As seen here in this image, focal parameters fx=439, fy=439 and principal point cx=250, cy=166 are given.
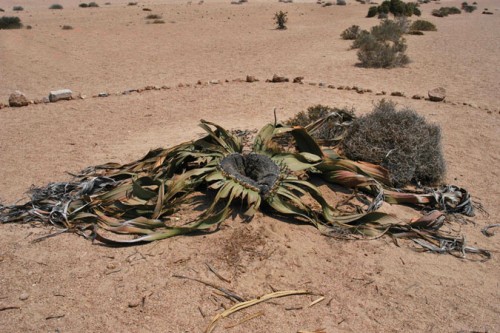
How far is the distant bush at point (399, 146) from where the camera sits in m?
3.82

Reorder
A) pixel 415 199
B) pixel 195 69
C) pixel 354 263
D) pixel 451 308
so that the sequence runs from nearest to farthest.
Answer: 1. pixel 451 308
2. pixel 354 263
3. pixel 415 199
4. pixel 195 69

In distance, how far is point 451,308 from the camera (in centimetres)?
245

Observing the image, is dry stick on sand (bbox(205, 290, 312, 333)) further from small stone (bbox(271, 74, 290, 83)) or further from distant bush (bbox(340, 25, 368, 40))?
distant bush (bbox(340, 25, 368, 40))

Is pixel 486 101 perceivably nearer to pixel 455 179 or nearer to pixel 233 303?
pixel 455 179

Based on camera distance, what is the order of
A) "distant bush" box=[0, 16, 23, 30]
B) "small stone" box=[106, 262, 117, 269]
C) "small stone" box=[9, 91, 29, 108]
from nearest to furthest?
"small stone" box=[106, 262, 117, 269], "small stone" box=[9, 91, 29, 108], "distant bush" box=[0, 16, 23, 30]

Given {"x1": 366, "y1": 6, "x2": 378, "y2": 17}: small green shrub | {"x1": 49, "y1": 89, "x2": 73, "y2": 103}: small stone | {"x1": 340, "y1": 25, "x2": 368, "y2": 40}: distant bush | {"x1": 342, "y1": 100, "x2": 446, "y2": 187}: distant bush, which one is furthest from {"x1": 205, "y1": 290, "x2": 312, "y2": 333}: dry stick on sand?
{"x1": 366, "y1": 6, "x2": 378, "y2": 17}: small green shrub

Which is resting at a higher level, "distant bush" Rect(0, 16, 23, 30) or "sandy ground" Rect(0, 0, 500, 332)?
"distant bush" Rect(0, 16, 23, 30)

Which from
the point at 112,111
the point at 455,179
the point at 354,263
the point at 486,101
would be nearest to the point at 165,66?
the point at 112,111

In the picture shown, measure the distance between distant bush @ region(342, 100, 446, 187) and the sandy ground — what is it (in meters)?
0.39

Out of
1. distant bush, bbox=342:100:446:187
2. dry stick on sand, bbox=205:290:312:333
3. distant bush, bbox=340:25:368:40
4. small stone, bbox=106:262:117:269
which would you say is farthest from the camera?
distant bush, bbox=340:25:368:40

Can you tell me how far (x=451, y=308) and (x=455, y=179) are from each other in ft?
6.30

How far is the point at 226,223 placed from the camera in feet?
9.92

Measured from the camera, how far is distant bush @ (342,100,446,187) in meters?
3.82

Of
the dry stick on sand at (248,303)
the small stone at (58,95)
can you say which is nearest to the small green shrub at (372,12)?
the small stone at (58,95)
